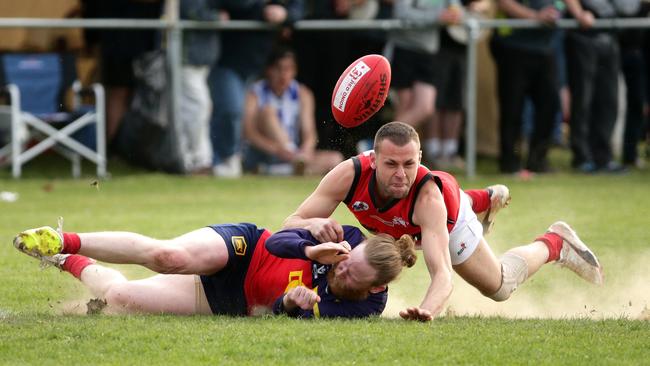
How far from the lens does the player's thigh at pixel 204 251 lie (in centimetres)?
734

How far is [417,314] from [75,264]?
2231mm

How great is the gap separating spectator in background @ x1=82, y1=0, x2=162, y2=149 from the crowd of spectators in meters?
0.02

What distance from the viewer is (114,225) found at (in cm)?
1153

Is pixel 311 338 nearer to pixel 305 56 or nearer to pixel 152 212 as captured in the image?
pixel 152 212

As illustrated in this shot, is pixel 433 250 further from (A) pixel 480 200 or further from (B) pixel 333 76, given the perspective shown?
(B) pixel 333 76

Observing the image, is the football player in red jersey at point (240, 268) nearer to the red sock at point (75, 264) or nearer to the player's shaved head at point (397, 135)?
the red sock at point (75, 264)

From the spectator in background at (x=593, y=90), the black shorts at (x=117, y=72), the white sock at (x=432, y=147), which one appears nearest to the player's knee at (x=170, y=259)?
the black shorts at (x=117, y=72)

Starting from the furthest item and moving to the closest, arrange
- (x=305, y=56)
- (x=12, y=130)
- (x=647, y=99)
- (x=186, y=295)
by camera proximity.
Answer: (x=647, y=99)
(x=305, y=56)
(x=12, y=130)
(x=186, y=295)

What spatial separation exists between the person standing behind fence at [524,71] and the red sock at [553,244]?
6.56m

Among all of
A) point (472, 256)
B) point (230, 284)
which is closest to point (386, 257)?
point (230, 284)

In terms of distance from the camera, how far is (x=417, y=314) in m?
6.99

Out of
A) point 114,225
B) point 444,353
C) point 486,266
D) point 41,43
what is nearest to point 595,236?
point 486,266

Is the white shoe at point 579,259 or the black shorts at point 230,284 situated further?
the white shoe at point 579,259

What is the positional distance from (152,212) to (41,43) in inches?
196
